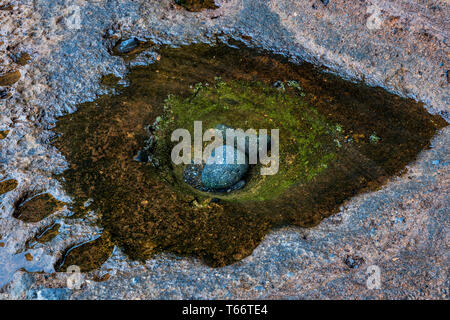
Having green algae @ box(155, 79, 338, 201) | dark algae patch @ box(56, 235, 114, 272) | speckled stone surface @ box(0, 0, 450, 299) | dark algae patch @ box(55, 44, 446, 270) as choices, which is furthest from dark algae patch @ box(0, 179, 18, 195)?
green algae @ box(155, 79, 338, 201)

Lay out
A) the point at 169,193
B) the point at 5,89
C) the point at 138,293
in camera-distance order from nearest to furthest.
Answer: the point at 138,293
the point at 169,193
the point at 5,89

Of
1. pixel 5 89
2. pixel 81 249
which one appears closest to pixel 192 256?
pixel 81 249

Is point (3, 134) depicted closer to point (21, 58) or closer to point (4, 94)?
point (4, 94)

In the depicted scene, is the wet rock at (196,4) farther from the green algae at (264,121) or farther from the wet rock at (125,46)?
the green algae at (264,121)

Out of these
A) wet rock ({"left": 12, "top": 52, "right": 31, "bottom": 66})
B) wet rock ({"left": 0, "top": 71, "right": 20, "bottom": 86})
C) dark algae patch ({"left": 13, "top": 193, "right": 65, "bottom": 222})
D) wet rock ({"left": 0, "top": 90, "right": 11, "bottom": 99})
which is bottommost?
dark algae patch ({"left": 13, "top": 193, "right": 65, "bottom": 222})

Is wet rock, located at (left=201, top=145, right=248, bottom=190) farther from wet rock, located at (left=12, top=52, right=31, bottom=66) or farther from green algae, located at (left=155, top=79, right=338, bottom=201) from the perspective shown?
wet rock, located at (left=12, top=52, right=31, bottom=66)

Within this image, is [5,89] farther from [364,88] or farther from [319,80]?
[364,88]
